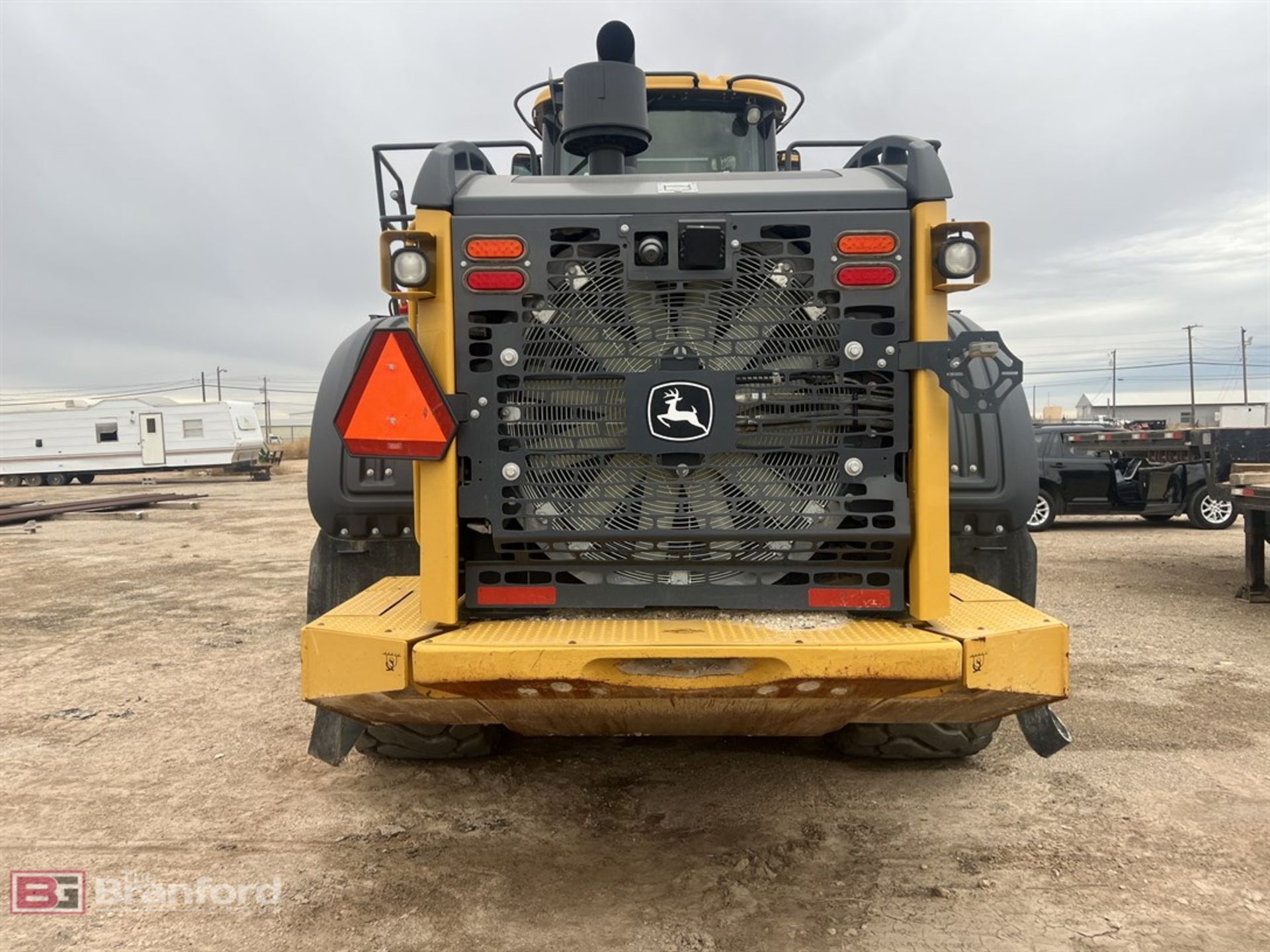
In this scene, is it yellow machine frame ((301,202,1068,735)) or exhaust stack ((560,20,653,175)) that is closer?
yellow machine frame ((301,202,1068,735))

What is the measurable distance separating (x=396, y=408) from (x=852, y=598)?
1.51 meters

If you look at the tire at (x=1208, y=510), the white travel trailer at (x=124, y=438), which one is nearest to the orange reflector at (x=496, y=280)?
the tire at (x=1208, y=510)

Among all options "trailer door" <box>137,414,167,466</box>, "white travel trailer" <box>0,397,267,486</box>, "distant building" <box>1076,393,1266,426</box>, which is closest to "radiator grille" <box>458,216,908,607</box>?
"white travel trailer" <box>0,397,267,486</box>

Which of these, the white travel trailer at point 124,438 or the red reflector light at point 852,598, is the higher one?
the white travel trailer at point 124,438

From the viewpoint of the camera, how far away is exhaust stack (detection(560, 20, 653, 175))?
3445mm

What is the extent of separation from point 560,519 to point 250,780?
7.69 feet

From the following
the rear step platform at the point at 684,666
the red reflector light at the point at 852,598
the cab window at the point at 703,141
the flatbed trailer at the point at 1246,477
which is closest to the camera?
the rear step platform at the point at 684,666

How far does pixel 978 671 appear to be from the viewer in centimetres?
247

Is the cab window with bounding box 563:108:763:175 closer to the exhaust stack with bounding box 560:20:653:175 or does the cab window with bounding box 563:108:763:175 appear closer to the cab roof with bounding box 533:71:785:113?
the cab roof with bounding box 533:71:785:113

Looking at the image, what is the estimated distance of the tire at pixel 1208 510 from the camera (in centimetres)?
1305

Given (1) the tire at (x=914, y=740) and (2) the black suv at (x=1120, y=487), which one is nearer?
(1) the tire at (x=914, y=740)

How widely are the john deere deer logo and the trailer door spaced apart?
3038 cm

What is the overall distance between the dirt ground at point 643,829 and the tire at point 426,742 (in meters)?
0.08

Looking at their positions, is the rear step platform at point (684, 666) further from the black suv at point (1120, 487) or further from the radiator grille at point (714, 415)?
the black suv at point (1120, 487)
